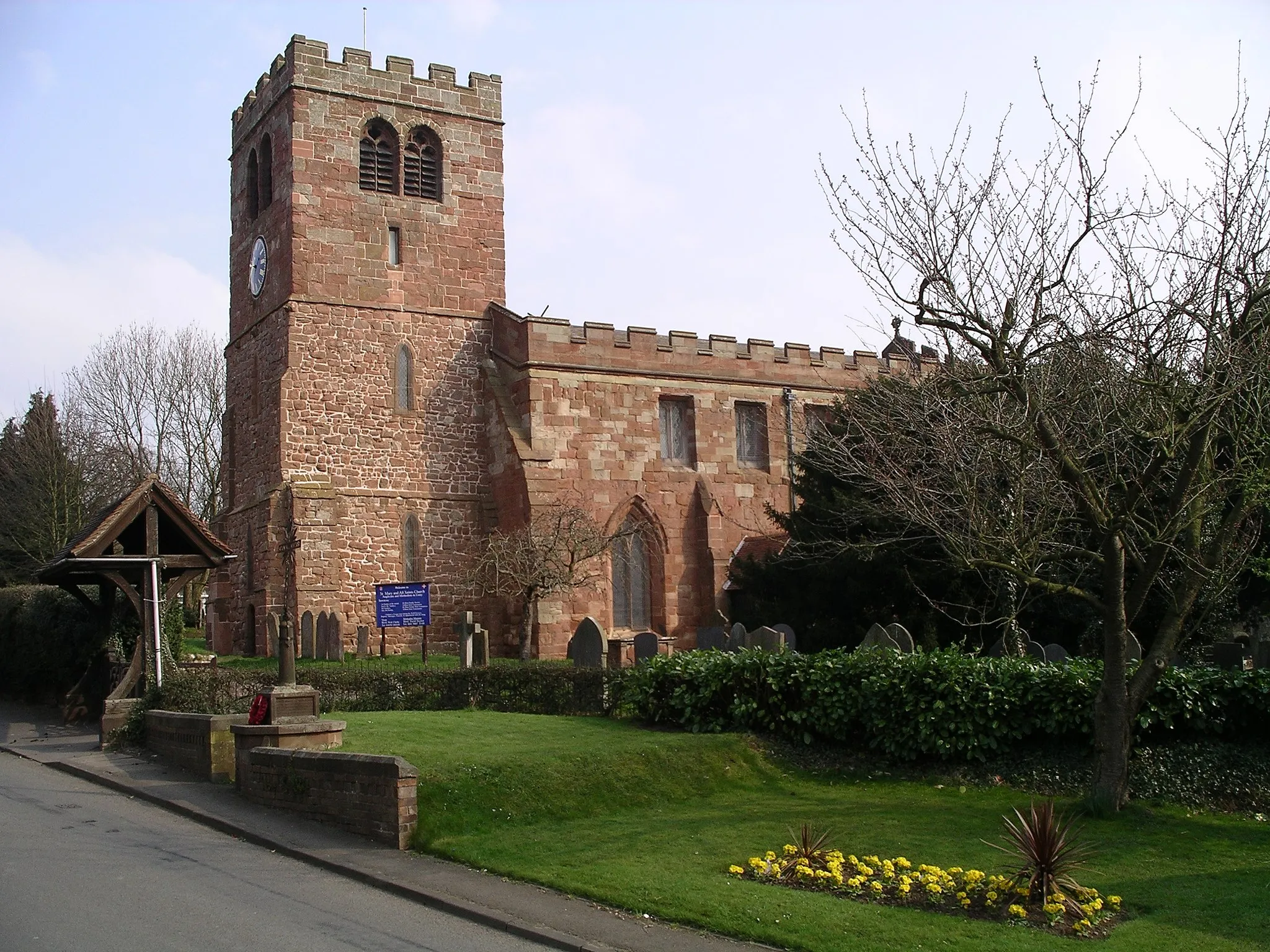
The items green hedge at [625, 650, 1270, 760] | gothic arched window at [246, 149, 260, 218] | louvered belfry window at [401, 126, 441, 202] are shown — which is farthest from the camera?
gothic arched window at [246, 149, 260, 218]

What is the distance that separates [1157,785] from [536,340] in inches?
780

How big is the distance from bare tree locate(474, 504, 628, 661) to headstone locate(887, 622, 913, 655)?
1168 cm

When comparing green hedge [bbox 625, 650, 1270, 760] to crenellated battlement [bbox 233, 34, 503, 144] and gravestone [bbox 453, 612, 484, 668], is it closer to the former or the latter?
gravestone [bbox 453, 612, 484, 668]

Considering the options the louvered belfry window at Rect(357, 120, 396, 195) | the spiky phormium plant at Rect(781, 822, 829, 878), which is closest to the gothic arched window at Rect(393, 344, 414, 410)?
the louvered belfry window at Rect(357, 120, 396, 195)

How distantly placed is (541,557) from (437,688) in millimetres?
9471

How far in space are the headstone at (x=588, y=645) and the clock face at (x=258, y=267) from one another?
1561cm

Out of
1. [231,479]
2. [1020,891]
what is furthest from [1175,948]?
[231,479]

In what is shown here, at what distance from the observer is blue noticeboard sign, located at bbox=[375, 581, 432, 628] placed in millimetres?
23859

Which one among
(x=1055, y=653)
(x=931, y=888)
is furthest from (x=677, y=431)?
(x=931, y=888)

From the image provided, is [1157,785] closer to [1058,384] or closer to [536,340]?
[1058,384]

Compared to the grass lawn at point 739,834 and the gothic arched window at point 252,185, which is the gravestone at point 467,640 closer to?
the grass lawn at point 739,834

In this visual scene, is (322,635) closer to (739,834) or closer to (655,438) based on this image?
(655,438)

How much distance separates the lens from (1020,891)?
8.77 meters

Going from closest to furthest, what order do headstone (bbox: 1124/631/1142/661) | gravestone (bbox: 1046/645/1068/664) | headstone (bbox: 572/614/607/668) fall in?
headstone (bbox: 1124/631/1142/661) < gravestone (bbox: 1046/645/1068/664) < headstone (bbox: 572/614/607/668)
